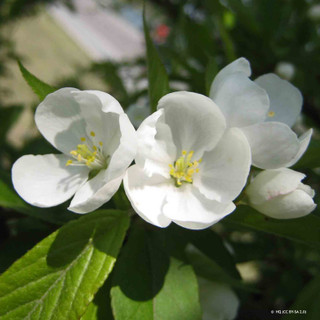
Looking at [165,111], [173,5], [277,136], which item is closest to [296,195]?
[277,136]

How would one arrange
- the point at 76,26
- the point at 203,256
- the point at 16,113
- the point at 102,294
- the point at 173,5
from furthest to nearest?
the point at 76,26
the point at 173,5
the point at 16,113
the point at 203,256
the point at 102,294

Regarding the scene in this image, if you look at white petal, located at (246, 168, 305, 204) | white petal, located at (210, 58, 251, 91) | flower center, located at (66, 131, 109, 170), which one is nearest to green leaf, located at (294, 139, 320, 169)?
white petal, located at (246, 168, 305, 204)

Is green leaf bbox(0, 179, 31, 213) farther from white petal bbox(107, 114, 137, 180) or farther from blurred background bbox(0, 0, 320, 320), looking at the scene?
white petal bbox(107, 114, 137, 180)

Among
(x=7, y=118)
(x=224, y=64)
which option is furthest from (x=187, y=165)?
(x=7, y=118)

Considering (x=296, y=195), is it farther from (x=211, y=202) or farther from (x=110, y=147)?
(x=110, y=147)

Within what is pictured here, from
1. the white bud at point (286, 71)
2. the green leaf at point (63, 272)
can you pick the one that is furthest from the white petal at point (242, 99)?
the white bud at point (286, 71)

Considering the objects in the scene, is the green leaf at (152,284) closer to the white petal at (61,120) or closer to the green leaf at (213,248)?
the green leaf at (213,248)
